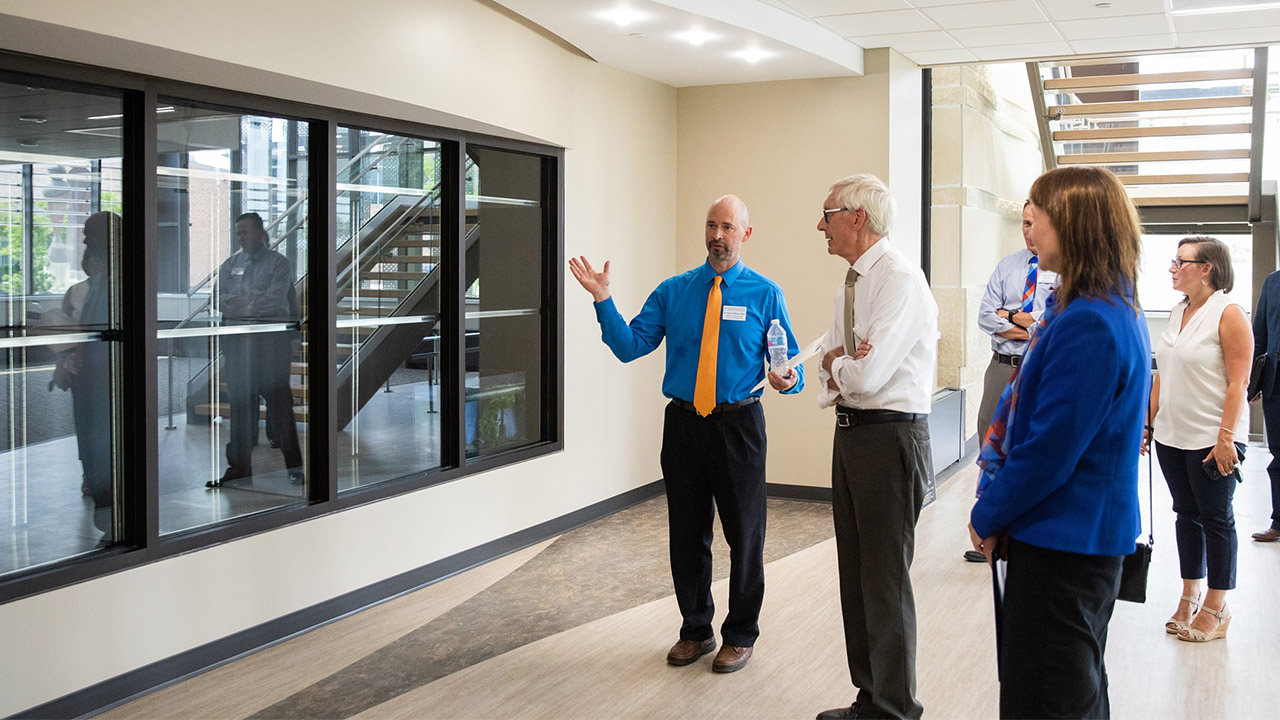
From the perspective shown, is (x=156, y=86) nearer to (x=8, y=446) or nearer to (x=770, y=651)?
(x=8, y=446)

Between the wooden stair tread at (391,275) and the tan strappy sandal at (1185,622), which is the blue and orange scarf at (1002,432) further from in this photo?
the wooden stair tread at (391,275)

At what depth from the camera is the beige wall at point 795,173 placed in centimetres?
682

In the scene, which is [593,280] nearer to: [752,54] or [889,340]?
[889,340]

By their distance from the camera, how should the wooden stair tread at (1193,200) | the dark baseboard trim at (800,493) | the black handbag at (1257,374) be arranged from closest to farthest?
the black handbag at (1257,374) < the dark baseboard trim at (800,493) < the wooden stair tread at (1193,200)

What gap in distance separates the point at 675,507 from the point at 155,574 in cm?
196

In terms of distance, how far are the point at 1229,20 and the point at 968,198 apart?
249 cm

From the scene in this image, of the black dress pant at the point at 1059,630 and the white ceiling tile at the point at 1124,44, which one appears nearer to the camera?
the black dress pant at the point at 1059,630

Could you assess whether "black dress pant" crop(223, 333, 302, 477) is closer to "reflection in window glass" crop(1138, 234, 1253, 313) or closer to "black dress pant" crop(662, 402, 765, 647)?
"black dress pant" crop(662, 402, 765, 647)

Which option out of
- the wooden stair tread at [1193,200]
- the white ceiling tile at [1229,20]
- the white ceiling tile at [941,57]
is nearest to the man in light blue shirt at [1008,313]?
the white ceiling tile at [1229,20]

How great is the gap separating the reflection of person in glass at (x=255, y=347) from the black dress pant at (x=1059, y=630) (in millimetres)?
3265

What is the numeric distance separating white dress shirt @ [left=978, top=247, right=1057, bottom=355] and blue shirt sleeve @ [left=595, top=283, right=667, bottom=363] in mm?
2249

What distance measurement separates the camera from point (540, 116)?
18.8ft

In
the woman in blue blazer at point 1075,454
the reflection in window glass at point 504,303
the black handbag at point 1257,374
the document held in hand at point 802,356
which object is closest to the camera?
the woman in blue blazer at point 1075,454

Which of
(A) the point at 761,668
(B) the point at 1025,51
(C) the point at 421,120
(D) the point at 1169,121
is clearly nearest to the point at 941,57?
(B) the point at 1025,51
